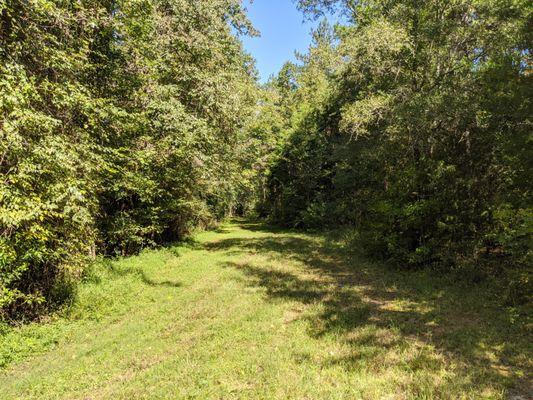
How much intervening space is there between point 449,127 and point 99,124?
11722mm

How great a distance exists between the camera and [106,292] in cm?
1034

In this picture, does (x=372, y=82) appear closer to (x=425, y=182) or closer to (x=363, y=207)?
(x=425, y=182)

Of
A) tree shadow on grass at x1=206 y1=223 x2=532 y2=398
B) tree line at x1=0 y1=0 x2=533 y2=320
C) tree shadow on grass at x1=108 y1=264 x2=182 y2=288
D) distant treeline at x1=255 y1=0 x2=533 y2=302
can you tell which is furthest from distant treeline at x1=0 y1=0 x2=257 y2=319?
distant treeline at x1=255 y1=0 x2=533 y2=302

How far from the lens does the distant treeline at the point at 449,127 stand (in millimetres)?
9641

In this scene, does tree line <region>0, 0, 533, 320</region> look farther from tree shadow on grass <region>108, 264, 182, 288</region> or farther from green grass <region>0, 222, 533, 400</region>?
tree shadow on grass <region>108, 264, 182, 288</region>

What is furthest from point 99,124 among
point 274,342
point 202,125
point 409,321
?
point 409,321

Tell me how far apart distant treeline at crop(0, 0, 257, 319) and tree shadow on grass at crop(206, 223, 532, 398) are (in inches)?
226

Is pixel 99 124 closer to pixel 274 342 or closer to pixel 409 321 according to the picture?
pixel 274 342

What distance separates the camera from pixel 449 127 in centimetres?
1216

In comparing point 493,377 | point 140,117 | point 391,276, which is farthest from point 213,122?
point 493,377

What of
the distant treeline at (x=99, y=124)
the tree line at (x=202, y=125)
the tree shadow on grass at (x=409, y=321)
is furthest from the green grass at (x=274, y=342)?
the distant treeline at (x=99, y=124)

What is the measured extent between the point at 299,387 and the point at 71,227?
23.3 feet

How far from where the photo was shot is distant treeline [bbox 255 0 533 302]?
9641 millimetres

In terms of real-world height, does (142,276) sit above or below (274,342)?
below
